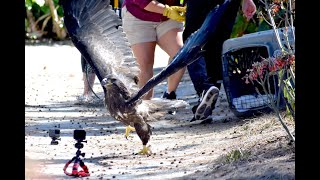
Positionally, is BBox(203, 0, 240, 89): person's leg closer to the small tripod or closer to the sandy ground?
the sandy ground

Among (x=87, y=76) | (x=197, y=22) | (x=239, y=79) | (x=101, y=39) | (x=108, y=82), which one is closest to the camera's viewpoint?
(x=108, y=82)

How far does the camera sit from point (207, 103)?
9.81 m

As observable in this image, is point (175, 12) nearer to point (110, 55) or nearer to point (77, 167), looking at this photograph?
point (110, 55)

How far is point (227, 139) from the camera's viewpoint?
9297 millimetres

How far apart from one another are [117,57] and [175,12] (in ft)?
3.57

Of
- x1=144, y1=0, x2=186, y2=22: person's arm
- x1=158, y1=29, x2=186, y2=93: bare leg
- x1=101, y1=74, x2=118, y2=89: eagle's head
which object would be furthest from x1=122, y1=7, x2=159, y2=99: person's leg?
x1=101, y1=74, x2=118, y2=89: eagle's head

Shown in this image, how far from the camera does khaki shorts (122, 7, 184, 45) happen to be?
1008 cm

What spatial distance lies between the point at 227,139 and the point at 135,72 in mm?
1151

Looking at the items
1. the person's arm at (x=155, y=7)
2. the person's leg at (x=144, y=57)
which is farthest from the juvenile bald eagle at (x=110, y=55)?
the person's leg at (x=144, y=57)

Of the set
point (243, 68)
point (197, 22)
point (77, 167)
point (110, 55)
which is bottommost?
point (77, 167)

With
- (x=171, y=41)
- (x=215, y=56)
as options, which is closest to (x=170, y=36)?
(x=171, y=41)

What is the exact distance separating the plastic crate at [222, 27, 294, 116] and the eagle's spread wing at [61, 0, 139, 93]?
1.31 metres

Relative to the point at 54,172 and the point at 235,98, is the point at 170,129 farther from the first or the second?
the point at 54,172
